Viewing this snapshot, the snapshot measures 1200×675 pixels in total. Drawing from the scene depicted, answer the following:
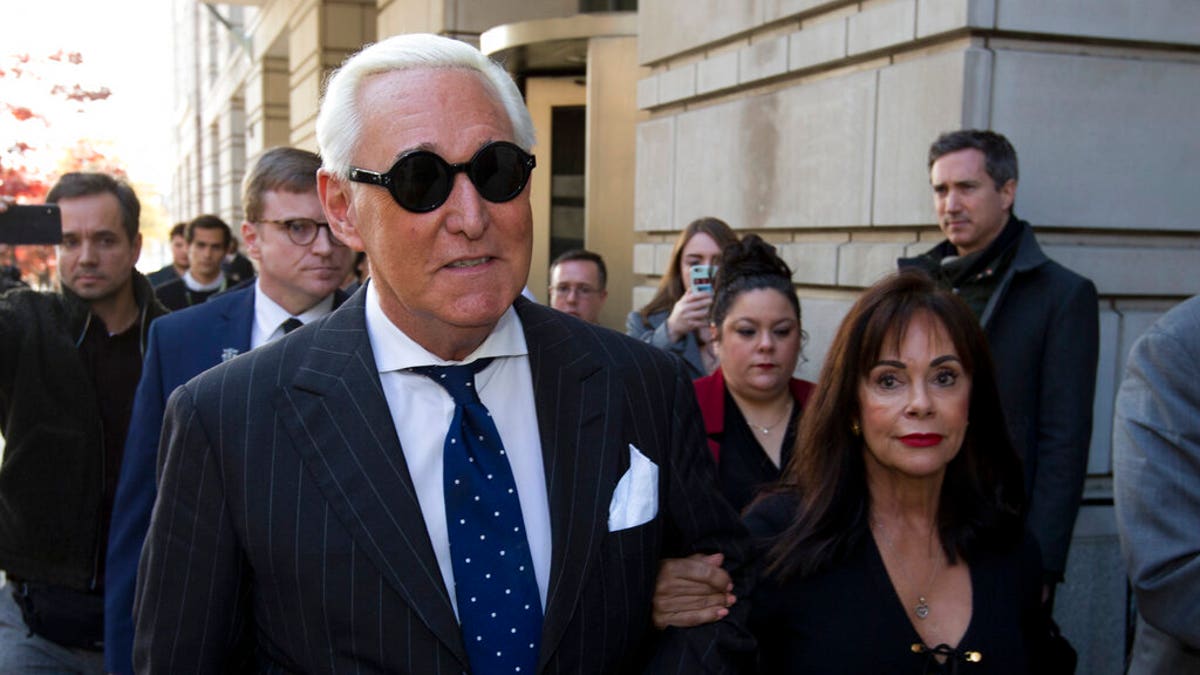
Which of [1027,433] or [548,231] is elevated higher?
[548,231]

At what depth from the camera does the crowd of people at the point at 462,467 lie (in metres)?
1.79

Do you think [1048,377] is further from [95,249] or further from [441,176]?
[95,249]

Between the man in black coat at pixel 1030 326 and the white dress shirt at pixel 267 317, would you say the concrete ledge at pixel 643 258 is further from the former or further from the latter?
the white dress shirt at pixel 267 317

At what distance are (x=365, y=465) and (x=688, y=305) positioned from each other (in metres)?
2.96

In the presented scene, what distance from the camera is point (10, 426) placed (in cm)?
320

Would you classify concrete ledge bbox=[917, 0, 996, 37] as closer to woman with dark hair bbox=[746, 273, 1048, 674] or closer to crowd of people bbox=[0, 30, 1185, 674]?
crowd of people bbox=[0, 30, 1185, 674]

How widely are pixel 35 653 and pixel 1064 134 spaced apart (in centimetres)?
438

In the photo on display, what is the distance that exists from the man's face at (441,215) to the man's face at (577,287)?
388cm

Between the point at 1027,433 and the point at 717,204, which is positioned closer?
the point at 1027,433

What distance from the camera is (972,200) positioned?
13.3ft

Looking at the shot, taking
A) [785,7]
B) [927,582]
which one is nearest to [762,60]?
[785,7]

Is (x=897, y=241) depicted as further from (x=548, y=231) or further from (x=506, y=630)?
(x=548, y=231)

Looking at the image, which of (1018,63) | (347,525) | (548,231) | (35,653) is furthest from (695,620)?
(548,231)

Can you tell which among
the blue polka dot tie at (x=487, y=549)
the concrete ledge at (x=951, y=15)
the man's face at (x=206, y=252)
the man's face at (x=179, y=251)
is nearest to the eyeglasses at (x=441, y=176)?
the blue polka dot tie at (x=487, y=549)
